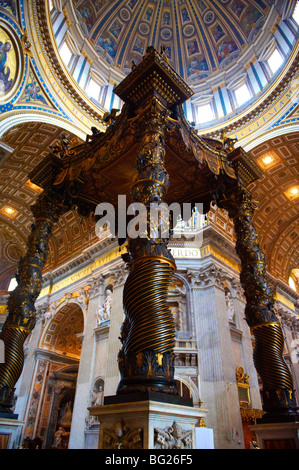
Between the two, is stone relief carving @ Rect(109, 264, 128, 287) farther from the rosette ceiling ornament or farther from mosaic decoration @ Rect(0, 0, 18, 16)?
mosaic decoration @ Rect(0, 0, 18, 16)

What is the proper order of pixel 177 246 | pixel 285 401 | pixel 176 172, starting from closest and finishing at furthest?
pixel 285 401 → pixel 176 172 → pixel 177 246

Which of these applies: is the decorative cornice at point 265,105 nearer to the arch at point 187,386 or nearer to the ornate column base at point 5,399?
the arch at point 187,386

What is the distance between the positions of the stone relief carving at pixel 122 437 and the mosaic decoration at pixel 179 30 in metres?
18.6

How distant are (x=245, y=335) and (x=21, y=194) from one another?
12.4 metres

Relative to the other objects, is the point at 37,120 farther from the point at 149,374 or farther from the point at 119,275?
the point at 149,374

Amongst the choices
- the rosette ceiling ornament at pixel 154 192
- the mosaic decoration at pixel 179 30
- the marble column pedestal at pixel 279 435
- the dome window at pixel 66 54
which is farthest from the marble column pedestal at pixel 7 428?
the mosaic decoration at pixel 179 30

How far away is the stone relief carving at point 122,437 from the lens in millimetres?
2529

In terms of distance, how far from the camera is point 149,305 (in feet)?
10.3

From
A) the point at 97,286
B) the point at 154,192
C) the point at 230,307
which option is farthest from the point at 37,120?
the point at 230,307

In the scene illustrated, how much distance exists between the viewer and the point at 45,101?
11898mm

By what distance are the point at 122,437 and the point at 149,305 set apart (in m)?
1.13

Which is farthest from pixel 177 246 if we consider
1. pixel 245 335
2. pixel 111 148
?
pixel 111 148

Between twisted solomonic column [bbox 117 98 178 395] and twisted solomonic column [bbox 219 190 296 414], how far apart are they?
195cm
